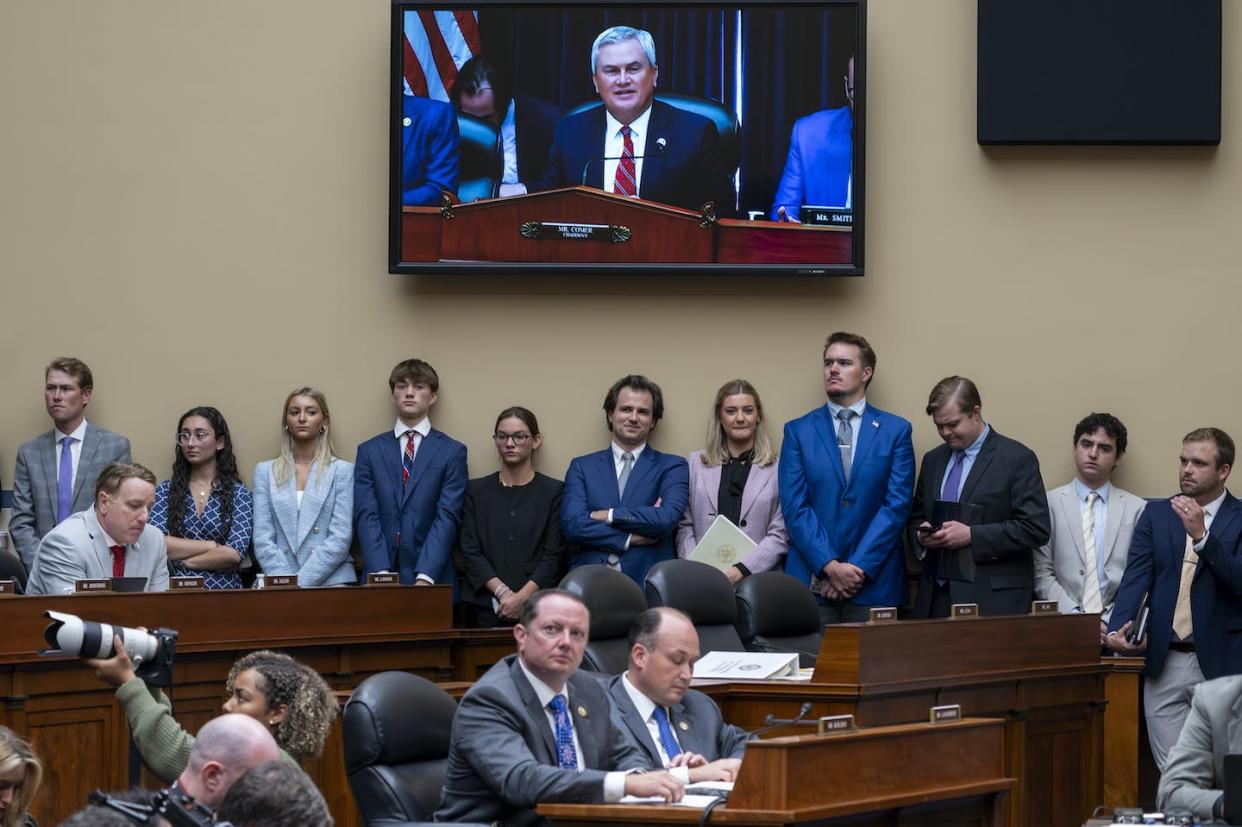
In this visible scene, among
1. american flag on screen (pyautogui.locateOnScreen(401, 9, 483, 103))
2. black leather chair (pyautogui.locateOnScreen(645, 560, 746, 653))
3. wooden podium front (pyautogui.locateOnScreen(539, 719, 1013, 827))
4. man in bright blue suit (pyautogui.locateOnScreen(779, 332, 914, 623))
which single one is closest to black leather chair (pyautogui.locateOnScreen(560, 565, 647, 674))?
black leather chair (pyautogui.locateOnScreen(645, 560, 746, 653))

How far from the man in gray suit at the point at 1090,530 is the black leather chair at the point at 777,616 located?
1.44 metres

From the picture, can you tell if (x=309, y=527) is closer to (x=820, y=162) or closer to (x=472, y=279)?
(x=472, y=279)

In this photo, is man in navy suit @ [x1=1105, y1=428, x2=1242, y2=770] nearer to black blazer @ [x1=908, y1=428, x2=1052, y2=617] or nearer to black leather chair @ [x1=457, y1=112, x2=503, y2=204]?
black blazer @ [x1=908, y1=428, x2=1052, y2=617]

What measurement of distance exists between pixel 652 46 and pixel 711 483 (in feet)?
7.24

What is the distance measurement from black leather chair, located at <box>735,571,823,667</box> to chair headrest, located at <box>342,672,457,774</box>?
2264mm

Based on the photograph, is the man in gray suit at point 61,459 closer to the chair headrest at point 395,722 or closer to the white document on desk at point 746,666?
the white document on desk at point 746,666

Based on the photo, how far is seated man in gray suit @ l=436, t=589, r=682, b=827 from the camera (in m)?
4.48

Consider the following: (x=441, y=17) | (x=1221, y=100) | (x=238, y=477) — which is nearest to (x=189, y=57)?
(x=441, y=17)

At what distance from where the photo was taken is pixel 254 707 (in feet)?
14.4

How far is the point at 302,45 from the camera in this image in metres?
9.16

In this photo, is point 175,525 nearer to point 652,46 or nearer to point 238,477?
point 238,477

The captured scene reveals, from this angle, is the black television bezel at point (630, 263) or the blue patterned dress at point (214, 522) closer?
the blue patterned dress at point (214, 522)

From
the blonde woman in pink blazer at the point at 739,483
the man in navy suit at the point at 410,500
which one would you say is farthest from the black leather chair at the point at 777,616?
the man in navy suit at the point at 410,500

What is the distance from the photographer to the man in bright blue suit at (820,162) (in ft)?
28.5
